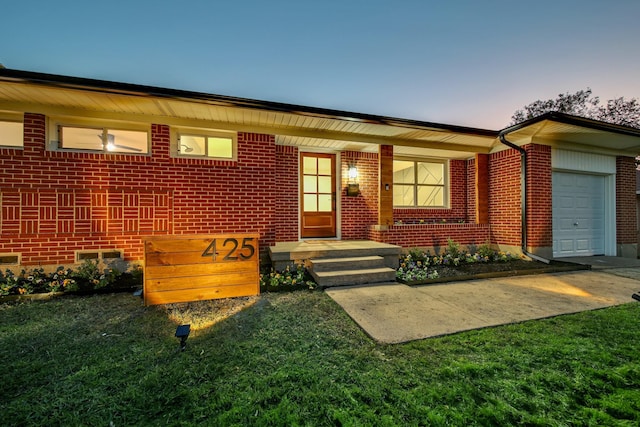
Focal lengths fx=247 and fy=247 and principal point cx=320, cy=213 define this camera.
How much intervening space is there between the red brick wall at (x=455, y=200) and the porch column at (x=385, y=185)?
4.91 feet

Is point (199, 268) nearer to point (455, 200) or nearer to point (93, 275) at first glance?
point (93, 275)

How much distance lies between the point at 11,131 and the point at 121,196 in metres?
2.09

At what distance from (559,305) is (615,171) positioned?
7030 mm

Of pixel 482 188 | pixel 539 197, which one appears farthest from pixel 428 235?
pixel 539 197

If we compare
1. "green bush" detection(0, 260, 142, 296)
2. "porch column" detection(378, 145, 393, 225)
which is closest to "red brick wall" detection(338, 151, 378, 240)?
"porch column" detection(378, 145, 393, 225)

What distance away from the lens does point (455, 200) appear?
7.66 metres

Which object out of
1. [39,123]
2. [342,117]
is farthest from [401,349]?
[39,123]

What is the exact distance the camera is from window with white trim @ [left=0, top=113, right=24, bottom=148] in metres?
4.33

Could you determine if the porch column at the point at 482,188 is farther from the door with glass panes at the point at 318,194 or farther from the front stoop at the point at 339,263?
the door with glass panes at the point at 318,194

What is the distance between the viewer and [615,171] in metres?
7.15

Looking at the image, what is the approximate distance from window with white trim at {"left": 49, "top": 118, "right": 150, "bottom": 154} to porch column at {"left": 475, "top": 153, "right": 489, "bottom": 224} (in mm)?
8173

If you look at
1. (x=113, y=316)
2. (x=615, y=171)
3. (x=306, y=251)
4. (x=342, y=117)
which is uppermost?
(x=342, y=117)

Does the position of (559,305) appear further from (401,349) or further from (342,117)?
(342,117)

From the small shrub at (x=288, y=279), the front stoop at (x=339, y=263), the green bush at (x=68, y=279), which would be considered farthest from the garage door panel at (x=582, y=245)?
the green bush at (x=68, y=279)
